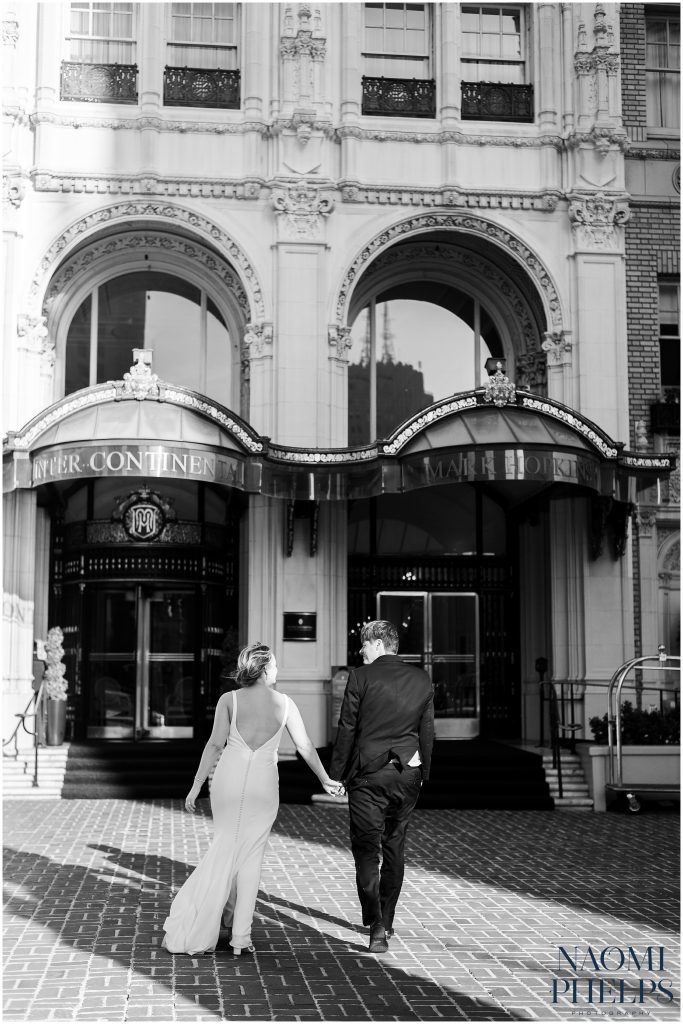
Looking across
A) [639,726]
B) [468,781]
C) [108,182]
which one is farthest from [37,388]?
[639,726]

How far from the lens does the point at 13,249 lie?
17.3 meters

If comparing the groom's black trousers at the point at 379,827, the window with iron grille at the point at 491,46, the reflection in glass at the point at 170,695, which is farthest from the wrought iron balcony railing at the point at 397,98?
the groom's black trousers at the point at 379,827

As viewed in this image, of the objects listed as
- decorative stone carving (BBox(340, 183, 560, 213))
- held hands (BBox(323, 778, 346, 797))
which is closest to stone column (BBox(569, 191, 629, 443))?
decorative stone carving (BBox(340, 183, 560, 213))

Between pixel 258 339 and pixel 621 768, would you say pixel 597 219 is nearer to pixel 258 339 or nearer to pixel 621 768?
pixel 258 339

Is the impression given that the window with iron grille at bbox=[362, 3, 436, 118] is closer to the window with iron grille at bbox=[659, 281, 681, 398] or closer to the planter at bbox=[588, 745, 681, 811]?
the window with iron grille at bbox=[659, 281, 681, 398]

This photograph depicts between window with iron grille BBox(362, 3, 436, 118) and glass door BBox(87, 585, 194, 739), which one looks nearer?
glass door BBox(87, 585, 194, 739)

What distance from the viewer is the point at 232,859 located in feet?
22.9

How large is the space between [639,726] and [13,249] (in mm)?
11853

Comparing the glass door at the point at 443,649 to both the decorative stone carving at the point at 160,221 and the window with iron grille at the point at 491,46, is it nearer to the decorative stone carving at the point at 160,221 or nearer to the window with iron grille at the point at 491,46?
the decorative stone carving at the point at 160,221

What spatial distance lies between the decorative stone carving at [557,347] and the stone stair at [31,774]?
987 cm

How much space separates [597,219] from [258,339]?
5.97 metres

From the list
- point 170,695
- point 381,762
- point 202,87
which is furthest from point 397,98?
point 381,762

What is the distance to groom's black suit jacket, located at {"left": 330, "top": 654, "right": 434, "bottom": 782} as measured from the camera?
723 cm

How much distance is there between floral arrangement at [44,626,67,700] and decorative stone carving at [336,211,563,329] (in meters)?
6.89
